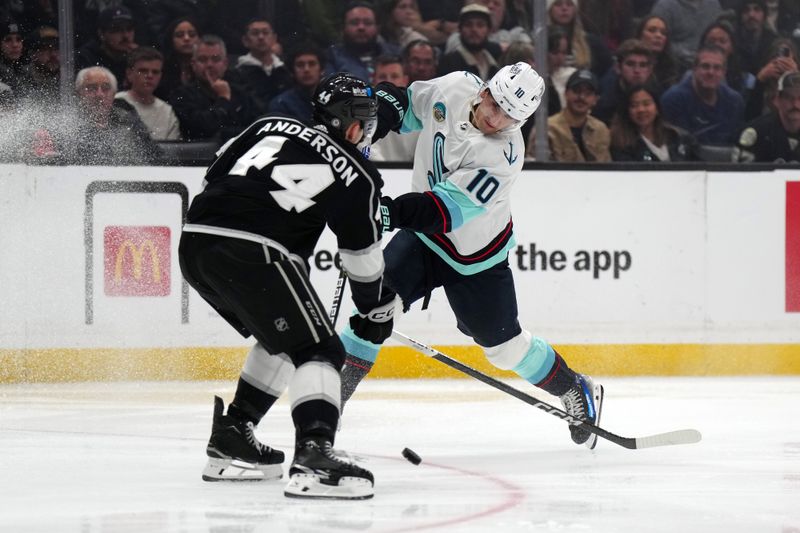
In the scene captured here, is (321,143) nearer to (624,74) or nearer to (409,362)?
(409,362)

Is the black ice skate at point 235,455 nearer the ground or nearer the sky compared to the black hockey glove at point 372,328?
nearer the ground

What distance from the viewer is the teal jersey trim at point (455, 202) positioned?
3.68 metres

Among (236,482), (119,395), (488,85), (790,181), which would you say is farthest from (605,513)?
(790,181)

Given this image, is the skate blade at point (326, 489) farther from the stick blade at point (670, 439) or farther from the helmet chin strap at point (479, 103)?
the helmet chin strap at point (479, 103)

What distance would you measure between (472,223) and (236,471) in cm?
113

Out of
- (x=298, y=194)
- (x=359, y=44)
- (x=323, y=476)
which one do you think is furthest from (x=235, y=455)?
(x=359, y=44)

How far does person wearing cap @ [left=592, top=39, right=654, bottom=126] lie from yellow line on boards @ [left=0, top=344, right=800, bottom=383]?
1.19 meters

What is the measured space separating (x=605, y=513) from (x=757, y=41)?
171 inches

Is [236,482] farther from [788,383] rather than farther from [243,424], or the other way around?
[788,383]

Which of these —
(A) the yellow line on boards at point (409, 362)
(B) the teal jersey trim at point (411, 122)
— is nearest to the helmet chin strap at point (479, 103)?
(B) the teal jersey trim at point (411, 122)

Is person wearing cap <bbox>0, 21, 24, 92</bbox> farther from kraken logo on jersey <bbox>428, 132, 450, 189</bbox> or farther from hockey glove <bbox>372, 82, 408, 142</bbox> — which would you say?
kraken logo on jersey <bbox>428, 132, 450, 189</bbox>

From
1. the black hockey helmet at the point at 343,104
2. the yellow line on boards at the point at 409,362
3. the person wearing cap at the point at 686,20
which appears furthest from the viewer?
the person wearing cap at the point at 686,20

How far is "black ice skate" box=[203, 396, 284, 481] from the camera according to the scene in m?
3.19

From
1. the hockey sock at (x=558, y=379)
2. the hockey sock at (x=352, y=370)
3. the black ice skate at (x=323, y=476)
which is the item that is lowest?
the black ice skate at (x=323, y=476)
